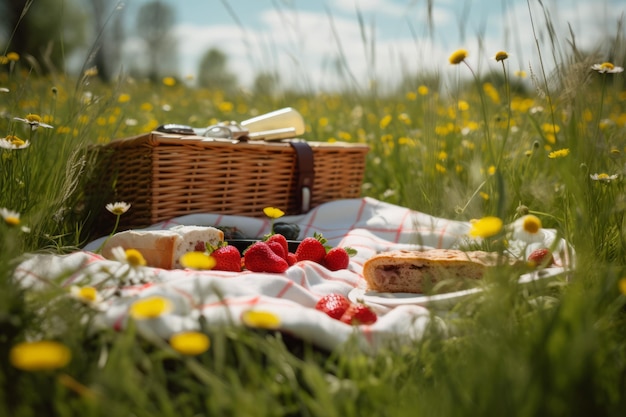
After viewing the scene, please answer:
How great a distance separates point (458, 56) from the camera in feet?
8.05

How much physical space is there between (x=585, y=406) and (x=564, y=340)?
12 centimetres

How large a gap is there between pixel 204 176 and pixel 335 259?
3.07 ft

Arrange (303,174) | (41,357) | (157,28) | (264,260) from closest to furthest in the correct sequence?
(41,357)
(264,260)
(303,174)
(157,28)

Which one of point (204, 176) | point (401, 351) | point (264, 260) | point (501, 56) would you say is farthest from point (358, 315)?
point (204, 176)

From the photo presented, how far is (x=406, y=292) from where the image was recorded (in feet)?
6.96

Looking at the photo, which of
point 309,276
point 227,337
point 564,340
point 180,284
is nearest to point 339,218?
point 309,276

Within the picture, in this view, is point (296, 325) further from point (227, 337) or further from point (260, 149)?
point (260, 149)

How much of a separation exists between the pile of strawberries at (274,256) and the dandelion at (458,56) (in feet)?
2.91

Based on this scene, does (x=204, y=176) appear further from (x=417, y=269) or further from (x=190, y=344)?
(x=190, y=344)

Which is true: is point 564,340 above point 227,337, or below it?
above

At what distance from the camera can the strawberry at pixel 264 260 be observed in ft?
7.20

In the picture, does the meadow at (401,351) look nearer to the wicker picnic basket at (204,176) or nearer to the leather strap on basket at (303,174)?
the wicker picnic basket at (204,176)

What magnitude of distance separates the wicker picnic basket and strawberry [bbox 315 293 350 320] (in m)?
1.34

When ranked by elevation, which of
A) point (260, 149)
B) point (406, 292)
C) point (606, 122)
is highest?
point (606, 122)
